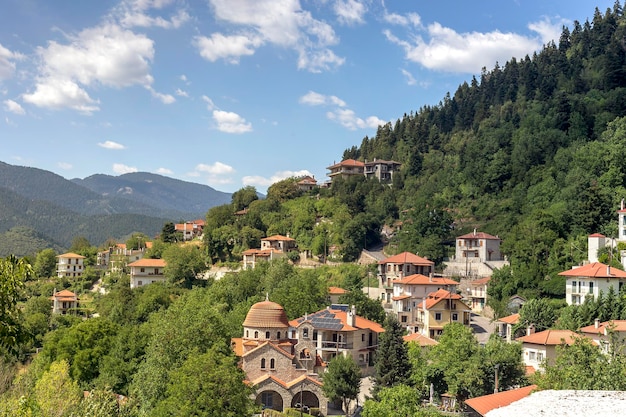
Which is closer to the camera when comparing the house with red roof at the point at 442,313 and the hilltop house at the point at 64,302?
the house with red roof at the point at 442,313

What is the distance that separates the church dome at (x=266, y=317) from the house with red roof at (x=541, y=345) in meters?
15.8

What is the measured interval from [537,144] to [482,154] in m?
6.83

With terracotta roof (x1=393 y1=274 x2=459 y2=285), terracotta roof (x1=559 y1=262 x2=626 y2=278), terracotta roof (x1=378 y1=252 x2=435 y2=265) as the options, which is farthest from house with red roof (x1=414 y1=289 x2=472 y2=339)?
terracotta roof (x1=378 y1=252 x2=435 y2=265)

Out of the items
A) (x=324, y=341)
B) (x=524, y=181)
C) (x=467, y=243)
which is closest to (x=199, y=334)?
(x=324, y=341)

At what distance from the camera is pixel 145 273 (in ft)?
261

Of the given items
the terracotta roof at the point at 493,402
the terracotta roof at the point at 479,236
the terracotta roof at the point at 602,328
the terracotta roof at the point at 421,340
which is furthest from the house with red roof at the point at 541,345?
the terracotta roof at the point at 479,236

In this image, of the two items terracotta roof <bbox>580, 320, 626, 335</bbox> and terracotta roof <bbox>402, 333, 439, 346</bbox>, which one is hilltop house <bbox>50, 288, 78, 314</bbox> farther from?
terracotta roof <bbox>580, 320, 626, 335</bbox>

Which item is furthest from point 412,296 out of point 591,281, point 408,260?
point 591,281

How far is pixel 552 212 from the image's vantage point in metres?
57.6

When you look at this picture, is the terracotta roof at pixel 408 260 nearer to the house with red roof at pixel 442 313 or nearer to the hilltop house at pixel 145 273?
the house with red roof at pixel 442 313

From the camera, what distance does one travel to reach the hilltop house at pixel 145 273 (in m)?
79.1

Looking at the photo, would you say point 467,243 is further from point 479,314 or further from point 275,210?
point 275,210

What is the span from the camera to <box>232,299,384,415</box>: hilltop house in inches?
1590

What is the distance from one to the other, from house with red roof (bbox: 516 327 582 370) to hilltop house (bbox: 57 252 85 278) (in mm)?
69517
